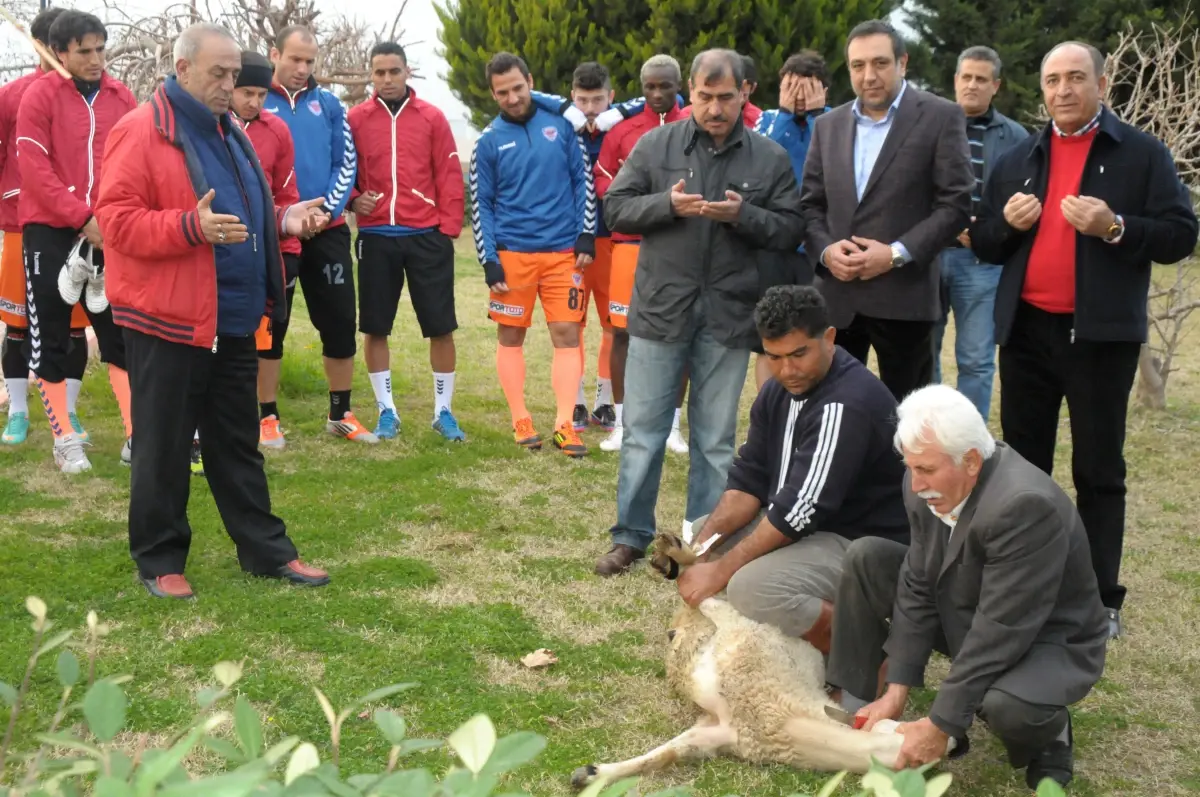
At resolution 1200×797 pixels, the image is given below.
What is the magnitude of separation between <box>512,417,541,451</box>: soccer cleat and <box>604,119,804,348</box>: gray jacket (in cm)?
210

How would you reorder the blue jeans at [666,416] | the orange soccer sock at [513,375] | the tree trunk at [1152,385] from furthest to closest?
the tree trunk at [1152,385] < the orange soccer sock at [513,375] < the blue jeans at [666,416]

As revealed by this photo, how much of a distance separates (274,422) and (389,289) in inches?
39.3

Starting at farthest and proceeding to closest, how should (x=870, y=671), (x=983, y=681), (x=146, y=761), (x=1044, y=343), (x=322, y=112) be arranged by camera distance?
(x=322, y=112) → (x=1044, y=343) → (x=870, y=671) → (x=983, y=681) → (x=146, y=761)

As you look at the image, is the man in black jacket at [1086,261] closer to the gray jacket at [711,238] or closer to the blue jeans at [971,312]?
the gray jacket at [711,238]

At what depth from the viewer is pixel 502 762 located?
4.10 ft

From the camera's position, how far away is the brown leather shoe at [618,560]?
5059mm

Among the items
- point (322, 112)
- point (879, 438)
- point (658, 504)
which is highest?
point (322, 112)

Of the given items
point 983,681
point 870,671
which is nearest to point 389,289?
point 870,671

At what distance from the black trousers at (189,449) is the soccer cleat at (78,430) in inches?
77.2

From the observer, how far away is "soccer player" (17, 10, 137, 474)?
5.91 m

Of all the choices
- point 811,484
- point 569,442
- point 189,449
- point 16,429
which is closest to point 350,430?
point 569,442

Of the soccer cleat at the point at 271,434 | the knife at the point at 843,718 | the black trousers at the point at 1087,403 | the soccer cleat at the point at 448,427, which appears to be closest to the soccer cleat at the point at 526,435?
the soccer cleat at the point at 448,427

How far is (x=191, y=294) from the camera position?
14.3 ft

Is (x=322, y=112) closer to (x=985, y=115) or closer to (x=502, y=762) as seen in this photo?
(x=985, y=115)
